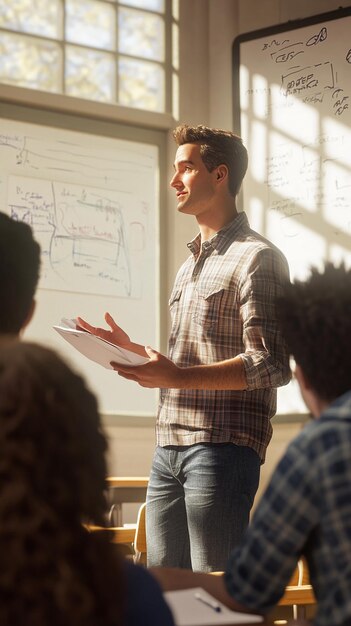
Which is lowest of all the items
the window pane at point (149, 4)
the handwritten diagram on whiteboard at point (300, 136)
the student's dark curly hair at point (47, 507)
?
the student's dark curly hair at point (47, 507)

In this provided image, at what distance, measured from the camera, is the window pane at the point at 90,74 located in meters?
4.45

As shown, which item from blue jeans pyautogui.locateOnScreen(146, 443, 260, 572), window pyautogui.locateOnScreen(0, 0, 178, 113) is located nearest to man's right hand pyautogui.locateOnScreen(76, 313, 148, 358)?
blue jeans pyautogui.locateOnScreen(146, 443, 260, 572)

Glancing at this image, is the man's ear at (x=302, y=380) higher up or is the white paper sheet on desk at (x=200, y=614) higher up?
the man's ear at (x=302, y=380)

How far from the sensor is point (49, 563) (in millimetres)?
860

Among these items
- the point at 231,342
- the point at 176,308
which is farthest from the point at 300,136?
the point at 231,342

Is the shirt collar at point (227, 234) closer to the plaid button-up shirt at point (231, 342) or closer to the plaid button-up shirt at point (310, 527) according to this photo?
the plaid button-up shirt at point (231, 342)

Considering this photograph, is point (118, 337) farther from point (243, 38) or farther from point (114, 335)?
point (243, 38)

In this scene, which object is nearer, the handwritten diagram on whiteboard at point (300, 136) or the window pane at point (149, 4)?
the handwritten diagram on whiteboard at point (300, 136)

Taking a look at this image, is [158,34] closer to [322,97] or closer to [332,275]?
[322,97]

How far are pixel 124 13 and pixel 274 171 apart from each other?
1252 millimetres

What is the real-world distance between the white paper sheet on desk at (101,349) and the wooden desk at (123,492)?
4.50 feet

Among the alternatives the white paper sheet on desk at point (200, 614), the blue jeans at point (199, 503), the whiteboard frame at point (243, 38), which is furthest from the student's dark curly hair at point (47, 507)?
the whiteboard frame at point (243, 38)

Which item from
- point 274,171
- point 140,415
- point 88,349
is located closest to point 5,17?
point 274,171

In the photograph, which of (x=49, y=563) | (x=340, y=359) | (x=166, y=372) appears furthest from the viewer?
(x=166, y=372)
